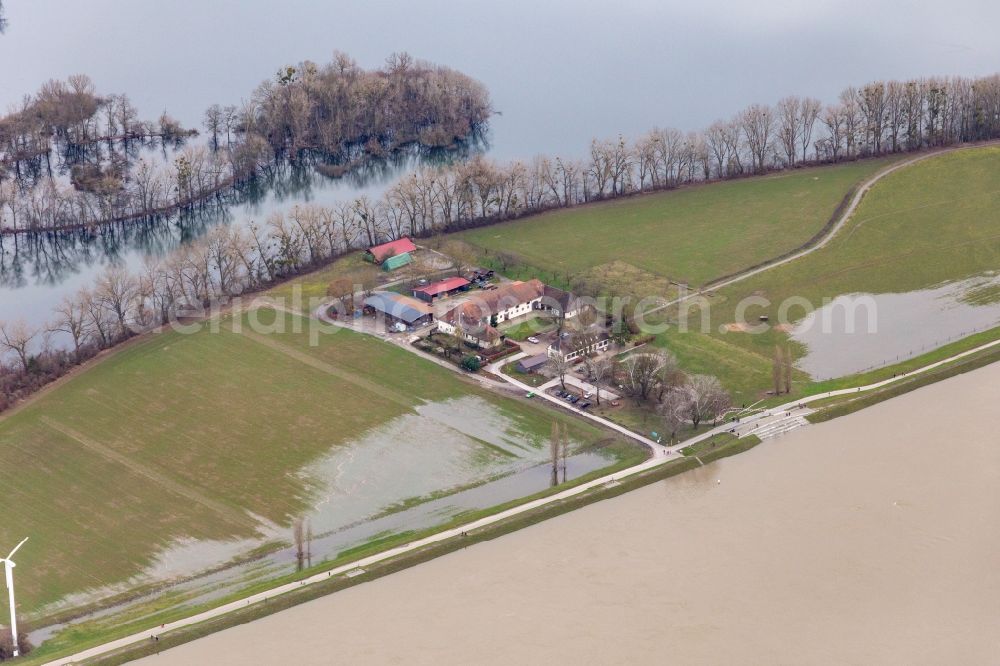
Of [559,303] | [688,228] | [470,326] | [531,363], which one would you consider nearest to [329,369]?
[470,326]

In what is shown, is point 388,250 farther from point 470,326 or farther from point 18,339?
point 18,339

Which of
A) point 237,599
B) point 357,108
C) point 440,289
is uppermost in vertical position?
point 357,108

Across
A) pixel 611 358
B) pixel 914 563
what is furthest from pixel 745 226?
pixel 914 563

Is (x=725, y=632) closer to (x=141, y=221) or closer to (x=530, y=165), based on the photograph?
(x=530, y=165)

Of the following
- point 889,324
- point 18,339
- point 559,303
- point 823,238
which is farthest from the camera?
point 823,238

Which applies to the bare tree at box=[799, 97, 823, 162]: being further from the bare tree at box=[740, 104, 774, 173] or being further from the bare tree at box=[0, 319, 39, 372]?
the bare tree at box=[0, 319, 39, 372]

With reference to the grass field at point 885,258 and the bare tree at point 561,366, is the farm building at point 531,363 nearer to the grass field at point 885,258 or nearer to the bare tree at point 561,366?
the bare tree at point 561,366

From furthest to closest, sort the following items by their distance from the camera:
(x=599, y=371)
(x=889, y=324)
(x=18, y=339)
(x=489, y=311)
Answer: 1. (x=489, y=311)
2. (x=889, y=324)
3. (x=18, y=339)
4. (x=599, y=371)

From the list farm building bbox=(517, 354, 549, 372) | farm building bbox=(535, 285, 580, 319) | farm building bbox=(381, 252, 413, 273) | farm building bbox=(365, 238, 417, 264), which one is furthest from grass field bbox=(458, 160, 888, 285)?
farm building bbox=(517, 354, 549, 372)
